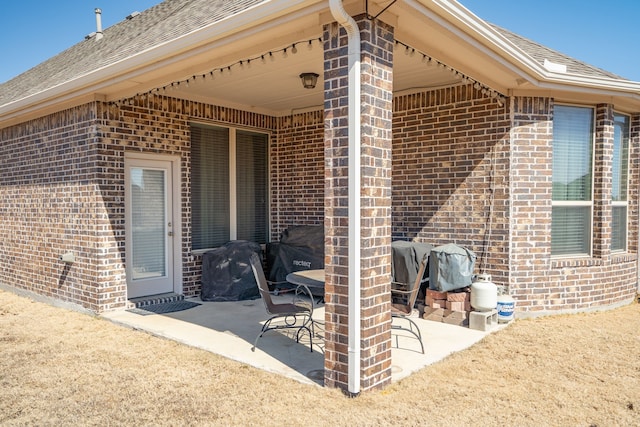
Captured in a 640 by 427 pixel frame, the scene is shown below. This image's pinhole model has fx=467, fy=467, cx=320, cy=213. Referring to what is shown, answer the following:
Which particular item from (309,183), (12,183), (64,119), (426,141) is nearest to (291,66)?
(426,141)

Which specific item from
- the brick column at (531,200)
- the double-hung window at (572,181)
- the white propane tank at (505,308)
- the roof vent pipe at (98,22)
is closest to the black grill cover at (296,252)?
the white propane tank at (505,308)

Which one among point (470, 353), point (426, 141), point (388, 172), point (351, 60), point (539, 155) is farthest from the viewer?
point (426, 141)

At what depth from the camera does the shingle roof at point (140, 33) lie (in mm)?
4930

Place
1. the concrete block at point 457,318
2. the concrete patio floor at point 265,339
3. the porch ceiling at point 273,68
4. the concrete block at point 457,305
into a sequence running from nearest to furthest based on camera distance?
the porch ceiling at point 273,68
the concrete patio floor at point 265,339
the concrete block at point 457,318
the concrete block at point 457,305

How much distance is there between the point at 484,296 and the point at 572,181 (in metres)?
2.28

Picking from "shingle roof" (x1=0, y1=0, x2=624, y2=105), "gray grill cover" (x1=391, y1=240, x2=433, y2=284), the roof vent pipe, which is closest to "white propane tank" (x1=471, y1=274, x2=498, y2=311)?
"gray grill cover" (x1=391, y1=240, x2=433, y2=284)

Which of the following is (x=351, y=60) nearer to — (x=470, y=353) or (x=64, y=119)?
(x=470, y=353)

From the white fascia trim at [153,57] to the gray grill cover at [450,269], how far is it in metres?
3.41

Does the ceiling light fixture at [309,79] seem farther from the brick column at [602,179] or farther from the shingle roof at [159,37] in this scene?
the brick column at [602,179]

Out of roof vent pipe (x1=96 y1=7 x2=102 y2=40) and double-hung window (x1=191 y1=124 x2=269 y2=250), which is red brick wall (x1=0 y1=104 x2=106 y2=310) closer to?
double-hung window (x1=191 y1=124 x2=269 y2=250)

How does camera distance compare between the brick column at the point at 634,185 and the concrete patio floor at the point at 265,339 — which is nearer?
the concrete patio floor at the point at 265,339

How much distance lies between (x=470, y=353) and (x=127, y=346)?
3569 mm

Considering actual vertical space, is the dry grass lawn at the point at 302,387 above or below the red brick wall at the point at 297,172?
below

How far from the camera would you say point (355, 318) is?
3.52 m
